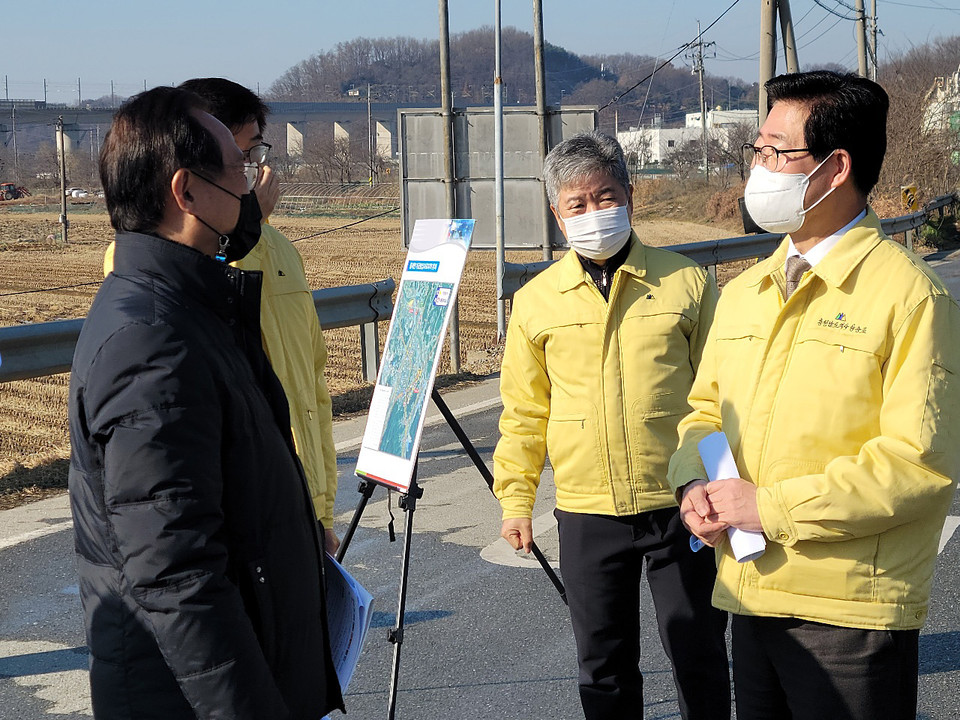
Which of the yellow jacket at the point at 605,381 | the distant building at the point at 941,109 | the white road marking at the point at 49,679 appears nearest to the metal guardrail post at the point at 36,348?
the white road marking at the point at 49,679

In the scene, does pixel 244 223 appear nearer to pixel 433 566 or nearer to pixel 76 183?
pixel 433 566

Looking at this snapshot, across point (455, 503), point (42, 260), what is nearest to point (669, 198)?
point (42, 260)

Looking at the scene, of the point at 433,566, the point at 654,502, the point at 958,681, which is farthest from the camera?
the point at 433,566

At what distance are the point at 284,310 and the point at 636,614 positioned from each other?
1449 millimetres

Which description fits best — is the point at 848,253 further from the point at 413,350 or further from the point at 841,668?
the point at 413,350

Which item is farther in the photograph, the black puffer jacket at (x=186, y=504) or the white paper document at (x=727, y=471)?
the white paper document at (x=727, y=471)

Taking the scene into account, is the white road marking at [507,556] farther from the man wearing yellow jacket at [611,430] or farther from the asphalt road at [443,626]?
the man wearing yellow jacket at [611,430]

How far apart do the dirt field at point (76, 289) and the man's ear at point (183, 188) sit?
16.0 ft

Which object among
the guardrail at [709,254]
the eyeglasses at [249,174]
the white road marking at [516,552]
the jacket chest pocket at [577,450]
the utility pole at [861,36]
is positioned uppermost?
the utility pole at [861,36]

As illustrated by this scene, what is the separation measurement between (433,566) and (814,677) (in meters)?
3.23

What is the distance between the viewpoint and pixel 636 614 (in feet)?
11.2

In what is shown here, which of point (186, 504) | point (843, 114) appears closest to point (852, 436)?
point (843, 114)

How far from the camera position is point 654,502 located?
133 inches

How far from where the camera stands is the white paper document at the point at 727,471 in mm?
2504
